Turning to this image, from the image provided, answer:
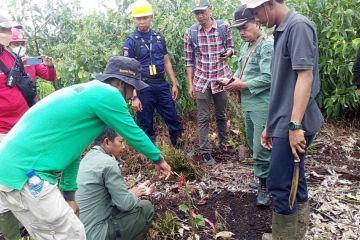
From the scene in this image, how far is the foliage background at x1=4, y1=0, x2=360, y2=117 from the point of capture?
5254 millimetres

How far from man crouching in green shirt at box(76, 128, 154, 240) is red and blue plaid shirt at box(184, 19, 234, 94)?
204cm

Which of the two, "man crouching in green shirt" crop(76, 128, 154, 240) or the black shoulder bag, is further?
the black shoulder bag

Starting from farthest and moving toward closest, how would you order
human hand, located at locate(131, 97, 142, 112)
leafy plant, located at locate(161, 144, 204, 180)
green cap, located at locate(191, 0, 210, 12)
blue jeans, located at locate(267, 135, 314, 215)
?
1. human hand, located at locate(131, 97, 142, 112)
2. green cap, located at locate(191, 0, 210, 12)
3. leafy plant, located at locate(161, 144, 204, 180)
4. blue jeans, located at locate(267, 135, 314, 215)

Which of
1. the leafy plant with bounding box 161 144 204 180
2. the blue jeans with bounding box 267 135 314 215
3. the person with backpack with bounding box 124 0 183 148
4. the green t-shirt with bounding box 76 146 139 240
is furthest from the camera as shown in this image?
the person with backpack with bounding box 124 0 183 148

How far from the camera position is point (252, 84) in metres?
3.63

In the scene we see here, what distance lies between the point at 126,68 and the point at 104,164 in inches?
28.6

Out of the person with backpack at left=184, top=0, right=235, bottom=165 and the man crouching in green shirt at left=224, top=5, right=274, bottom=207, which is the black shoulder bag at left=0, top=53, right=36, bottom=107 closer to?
the man crouching in green shirt at left=224, top=5, right=274, bottom=207

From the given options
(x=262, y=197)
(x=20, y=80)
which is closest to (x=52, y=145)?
(x=20, y=80)

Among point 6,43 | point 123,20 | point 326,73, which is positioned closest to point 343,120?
point 326,73

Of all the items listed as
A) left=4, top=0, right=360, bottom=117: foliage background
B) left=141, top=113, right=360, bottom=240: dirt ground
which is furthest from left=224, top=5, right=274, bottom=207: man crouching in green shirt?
left=4, top=0, right=360, bottom=117: foliage background

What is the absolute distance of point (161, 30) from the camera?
19.4 ft

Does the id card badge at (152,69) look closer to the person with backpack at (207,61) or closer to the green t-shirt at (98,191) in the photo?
the person with backpack at (207,61)

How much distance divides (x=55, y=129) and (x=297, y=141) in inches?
57.4

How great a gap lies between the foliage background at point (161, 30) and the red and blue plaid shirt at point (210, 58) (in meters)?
0.80
